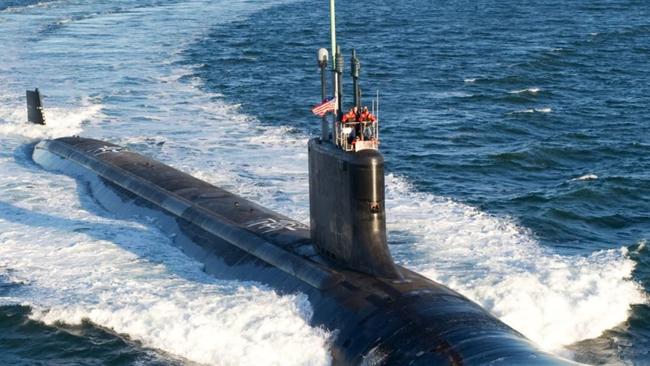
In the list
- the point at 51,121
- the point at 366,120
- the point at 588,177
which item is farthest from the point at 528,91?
the point at 366,120

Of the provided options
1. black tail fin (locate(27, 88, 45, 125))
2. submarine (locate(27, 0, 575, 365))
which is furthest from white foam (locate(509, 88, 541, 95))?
Answer: submarine (locate(27, 0, 575, 365))

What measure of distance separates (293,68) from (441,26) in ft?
54.9

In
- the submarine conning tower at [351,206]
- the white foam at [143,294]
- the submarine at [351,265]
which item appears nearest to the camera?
the submarine at [351,265]

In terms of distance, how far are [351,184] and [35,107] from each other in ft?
84.2

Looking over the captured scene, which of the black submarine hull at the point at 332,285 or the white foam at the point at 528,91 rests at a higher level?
the black submarine hull at the point at 332,285

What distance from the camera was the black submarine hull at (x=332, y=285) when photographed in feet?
53.5

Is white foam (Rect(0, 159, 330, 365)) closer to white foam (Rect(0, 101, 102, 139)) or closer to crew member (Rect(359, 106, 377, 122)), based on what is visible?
crew member (Rect(359, 106, 377, 122))

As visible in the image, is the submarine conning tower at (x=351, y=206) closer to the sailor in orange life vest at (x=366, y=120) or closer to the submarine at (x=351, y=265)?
the submarine at (x=351, y=265)

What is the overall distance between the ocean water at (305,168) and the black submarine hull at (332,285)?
1.62ft

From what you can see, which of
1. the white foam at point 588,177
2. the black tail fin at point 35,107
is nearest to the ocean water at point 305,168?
the white foam at point 588,177

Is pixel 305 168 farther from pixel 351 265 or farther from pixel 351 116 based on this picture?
pixel 351 116

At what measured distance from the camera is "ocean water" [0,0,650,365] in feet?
67.1

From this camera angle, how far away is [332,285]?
1930cm

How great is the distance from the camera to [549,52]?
177 feet
